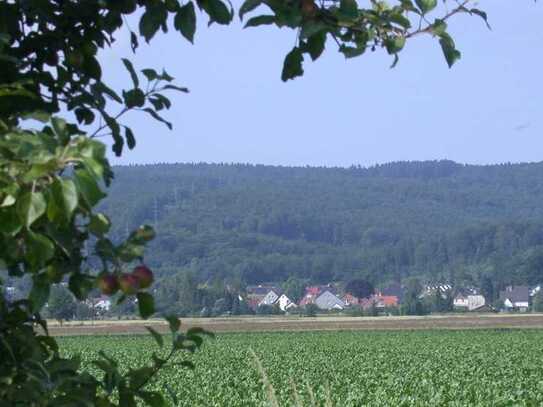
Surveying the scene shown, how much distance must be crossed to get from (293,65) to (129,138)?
1.95 feet

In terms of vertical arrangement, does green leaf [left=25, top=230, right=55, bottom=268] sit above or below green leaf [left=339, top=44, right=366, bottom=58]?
below

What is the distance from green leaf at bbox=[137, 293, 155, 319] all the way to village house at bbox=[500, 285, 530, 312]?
114m

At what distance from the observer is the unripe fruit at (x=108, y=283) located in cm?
212

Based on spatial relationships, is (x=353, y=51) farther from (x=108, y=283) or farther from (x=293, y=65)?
(x=108, y=283)

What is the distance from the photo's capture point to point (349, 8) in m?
2.37

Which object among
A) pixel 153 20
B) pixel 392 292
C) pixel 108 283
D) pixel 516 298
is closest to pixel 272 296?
pixel 392 292

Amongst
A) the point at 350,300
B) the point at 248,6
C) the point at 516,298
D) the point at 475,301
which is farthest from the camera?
the point at 350,300

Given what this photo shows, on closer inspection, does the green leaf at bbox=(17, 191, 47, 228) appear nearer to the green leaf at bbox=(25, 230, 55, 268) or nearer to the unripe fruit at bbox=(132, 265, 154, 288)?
the green leaf at bbox=(25, 230, 55, 268)

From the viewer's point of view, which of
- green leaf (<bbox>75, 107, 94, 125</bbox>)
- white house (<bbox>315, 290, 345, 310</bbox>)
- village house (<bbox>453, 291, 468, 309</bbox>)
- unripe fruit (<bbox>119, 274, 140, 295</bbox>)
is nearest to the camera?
unripe fruit (<bbox>119, 274, 140, 295</bbox>)

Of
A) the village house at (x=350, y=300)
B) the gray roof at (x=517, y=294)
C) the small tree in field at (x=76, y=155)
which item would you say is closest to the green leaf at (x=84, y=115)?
the small tree in field at (x=76, y=155)

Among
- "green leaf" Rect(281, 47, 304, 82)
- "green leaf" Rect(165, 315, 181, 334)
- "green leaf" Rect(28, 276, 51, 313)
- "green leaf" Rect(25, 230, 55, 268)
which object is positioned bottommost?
"green leaf" Rect(165, 315, 181, 334)

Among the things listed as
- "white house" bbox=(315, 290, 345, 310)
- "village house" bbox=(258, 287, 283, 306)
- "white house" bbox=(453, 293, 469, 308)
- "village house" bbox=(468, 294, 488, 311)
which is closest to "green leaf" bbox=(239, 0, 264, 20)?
"village house" bbox=(468, 294, 488, 311)

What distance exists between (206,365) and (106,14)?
27984mm

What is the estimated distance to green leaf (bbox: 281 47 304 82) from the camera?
2.44m
